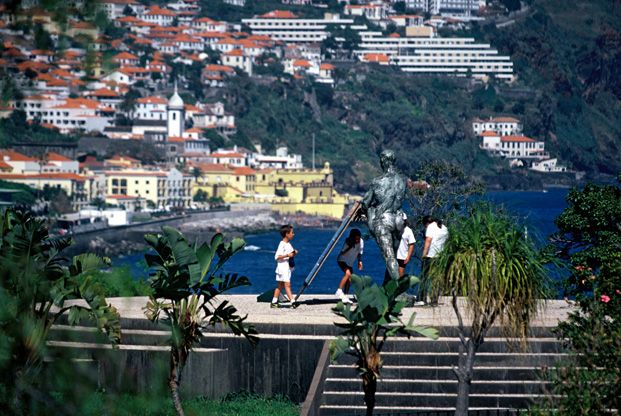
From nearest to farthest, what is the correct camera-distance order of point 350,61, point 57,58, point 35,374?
point 57,58 < point 35,374 < point 350,61

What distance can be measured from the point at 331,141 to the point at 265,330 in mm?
117623

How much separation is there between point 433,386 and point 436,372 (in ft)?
0.44

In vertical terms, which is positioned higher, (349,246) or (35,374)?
(35,374)

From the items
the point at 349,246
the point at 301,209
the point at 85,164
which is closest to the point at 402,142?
the point at 301,209

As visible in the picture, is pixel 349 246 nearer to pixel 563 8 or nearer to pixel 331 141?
pixel 331 141

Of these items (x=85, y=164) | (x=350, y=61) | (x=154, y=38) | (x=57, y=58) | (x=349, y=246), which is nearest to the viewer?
(x=57, y=58)

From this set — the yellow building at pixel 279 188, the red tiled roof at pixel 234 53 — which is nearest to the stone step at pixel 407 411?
the yellow building at pixel 279 188

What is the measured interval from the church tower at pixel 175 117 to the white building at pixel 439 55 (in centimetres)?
3605

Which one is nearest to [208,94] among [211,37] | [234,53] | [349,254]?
[234,53]

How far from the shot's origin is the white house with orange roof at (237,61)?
13550 cm

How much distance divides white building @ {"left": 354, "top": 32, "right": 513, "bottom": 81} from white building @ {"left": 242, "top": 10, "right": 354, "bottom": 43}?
356 centimetres

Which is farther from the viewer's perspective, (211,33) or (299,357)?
(211,33)

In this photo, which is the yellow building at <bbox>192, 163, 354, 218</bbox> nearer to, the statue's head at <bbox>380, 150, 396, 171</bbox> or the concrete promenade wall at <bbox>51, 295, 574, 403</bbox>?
the statue's head at <bbox>380, 150, 396, 171</bbox>

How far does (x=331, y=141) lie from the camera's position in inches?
5039
